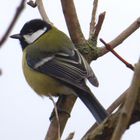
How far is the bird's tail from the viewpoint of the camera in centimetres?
193

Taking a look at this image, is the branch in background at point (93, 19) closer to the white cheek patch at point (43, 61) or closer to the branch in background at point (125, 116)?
the white cheek patch at point (43, 61)

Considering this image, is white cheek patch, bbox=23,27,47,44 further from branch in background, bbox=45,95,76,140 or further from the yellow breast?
branch in background, bbox=45,95,76,140

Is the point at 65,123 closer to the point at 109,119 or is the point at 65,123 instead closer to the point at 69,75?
the point at 69,75

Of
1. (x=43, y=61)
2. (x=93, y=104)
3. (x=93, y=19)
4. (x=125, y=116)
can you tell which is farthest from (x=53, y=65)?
(x=125, y=116)

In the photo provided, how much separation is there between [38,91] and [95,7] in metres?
0.92

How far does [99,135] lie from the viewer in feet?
2.73

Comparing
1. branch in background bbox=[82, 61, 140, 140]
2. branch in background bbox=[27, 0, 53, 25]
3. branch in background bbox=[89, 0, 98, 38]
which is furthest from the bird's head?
branch in background bbox=[82, 61, 140, 140]

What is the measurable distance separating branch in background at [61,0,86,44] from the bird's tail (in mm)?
324

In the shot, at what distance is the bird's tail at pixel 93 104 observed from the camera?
76.1 inches

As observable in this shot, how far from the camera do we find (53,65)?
263cm

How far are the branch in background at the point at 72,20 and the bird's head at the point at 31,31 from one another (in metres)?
0.94

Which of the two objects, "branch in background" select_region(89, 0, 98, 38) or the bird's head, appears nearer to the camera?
"branch in background" select_region(89, 0, 98, 38)

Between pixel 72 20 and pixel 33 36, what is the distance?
1.09 metres

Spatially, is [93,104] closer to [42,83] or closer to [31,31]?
[42,83]
